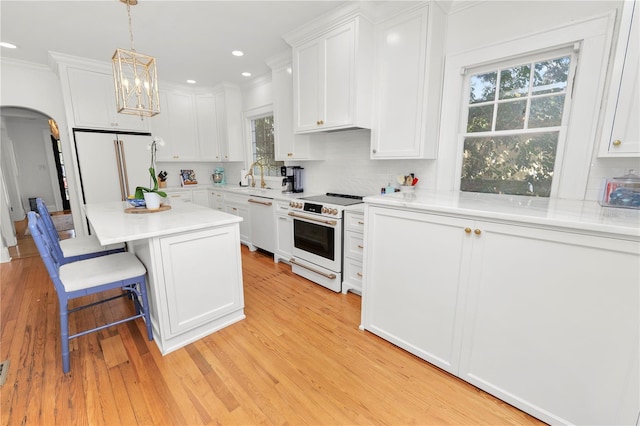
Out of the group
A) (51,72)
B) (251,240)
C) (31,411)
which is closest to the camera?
(31,411)

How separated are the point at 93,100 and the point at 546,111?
5.10 meters

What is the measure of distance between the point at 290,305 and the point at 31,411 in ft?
5.50

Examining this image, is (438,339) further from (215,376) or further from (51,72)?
(51,72)

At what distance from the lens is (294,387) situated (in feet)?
5.24

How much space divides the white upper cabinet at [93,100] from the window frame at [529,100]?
3.77 meters

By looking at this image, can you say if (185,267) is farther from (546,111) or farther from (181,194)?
(181,194)

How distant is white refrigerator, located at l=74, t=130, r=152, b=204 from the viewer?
3.59m

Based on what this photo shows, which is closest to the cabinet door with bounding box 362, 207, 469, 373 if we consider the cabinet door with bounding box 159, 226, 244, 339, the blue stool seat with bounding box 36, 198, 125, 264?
the cabinet door with bounding box 159, 226, 244, 339

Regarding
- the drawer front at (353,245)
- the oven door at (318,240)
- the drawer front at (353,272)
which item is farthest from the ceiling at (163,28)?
the drawer front at (353,272)

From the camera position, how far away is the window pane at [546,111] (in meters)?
1.88

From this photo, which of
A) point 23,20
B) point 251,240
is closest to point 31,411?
point 251,240

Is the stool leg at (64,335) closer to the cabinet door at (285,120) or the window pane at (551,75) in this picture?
the cabinet door at (285,120)

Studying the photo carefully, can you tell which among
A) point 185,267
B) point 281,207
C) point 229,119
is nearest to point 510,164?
point 281,207

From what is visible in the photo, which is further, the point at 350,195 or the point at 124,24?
the point at 350,195
